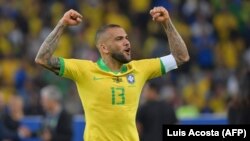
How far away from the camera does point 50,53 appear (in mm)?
9289

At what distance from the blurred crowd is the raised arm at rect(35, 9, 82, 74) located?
9.80 meters

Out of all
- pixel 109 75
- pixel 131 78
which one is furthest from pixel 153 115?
pixel 109 75

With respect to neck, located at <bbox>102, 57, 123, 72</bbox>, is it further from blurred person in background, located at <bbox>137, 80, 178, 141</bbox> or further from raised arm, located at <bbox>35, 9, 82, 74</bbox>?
blurred person in background, located at <bbox>137, 80, 178, 141</bbox>

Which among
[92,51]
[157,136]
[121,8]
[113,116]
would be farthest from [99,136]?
[121,8]

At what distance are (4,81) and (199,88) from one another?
178 inches

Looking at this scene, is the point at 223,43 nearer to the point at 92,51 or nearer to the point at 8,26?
the point at 92,51

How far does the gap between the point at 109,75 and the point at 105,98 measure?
263 millimetres

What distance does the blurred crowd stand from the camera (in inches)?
782

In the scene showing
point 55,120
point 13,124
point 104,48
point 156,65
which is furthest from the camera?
point 13,124

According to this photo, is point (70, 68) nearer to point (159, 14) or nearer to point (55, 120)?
point (159, 14)

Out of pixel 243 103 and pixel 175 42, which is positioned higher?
pixel 175 42

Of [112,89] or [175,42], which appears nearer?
[112,89]

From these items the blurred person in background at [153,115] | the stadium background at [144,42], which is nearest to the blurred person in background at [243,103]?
the blurred person in background at [153,115]

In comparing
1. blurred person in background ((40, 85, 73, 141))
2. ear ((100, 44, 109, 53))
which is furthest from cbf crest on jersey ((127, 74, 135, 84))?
blurred person in background ((40, 85, 73, 141))
